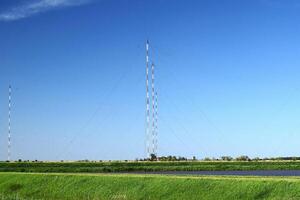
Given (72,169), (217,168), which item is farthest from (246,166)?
(72,169)

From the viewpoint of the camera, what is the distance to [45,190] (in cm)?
7506

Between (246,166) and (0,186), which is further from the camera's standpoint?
(246,166)

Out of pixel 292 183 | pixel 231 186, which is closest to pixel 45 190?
pixel 231 186

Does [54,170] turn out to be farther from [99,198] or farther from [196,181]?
[196,181]

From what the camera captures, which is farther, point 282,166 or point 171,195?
point 282,166

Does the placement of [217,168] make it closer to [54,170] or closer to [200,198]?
[54,170]

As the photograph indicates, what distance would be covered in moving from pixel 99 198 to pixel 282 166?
2101 inches

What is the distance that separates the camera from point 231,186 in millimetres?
61188

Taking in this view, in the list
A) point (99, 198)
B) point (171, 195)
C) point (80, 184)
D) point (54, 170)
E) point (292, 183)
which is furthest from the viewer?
point (54, 170)

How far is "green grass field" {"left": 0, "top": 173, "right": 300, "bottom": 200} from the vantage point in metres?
59.1

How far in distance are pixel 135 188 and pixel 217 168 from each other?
44.2 metres

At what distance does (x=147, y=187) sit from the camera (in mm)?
66688

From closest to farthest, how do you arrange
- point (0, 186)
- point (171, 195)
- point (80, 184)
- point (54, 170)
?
point (171, 195) → point (80, 184) → point (0, 186) → point (54, 170)

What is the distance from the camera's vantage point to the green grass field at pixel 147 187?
59.1m
